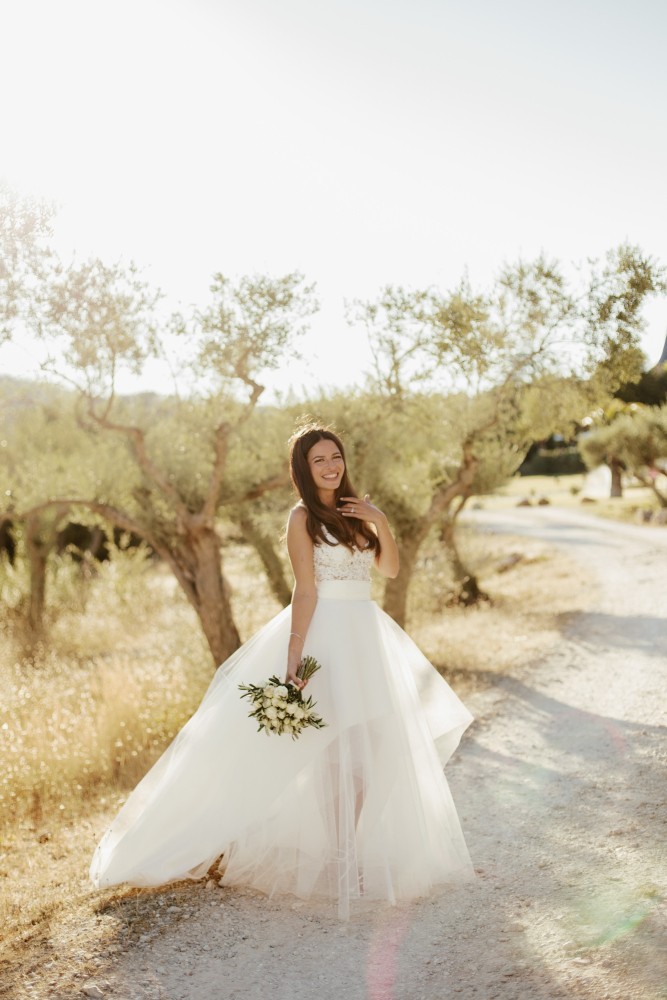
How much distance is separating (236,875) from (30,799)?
4.55 m

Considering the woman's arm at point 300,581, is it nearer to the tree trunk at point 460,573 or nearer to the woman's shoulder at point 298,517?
the woman's shoulder at point 298,517

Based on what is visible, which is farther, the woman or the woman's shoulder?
the woman's shoulder

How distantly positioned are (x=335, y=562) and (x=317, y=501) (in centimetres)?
37

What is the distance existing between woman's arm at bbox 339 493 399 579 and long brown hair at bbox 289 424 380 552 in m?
0.07

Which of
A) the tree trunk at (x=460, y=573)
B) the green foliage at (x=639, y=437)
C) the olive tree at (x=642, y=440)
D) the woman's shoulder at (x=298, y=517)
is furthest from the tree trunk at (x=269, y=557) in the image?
the green foliage at (x=639, y=437)

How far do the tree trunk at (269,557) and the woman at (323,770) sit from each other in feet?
34.8

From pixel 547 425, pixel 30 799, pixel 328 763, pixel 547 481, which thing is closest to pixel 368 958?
pixel 328 763

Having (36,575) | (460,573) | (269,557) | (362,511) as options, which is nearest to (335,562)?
(362,511)

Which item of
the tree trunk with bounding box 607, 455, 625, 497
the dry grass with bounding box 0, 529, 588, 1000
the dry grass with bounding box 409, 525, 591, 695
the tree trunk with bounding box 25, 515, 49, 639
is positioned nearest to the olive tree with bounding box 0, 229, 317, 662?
the dry grass with bounding box 0, 529, 588, 1000

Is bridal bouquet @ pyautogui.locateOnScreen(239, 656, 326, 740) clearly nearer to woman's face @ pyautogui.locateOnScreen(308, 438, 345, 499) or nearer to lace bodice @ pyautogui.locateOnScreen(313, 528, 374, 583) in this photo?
lace bodice @ pyautogui.locateOnScreen(313, 528, 374, 583)

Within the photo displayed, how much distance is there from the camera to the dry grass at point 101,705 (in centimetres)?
464

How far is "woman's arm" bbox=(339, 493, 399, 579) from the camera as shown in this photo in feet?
15.3

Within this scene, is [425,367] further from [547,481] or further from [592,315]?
[547,481]

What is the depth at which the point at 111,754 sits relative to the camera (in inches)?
360
